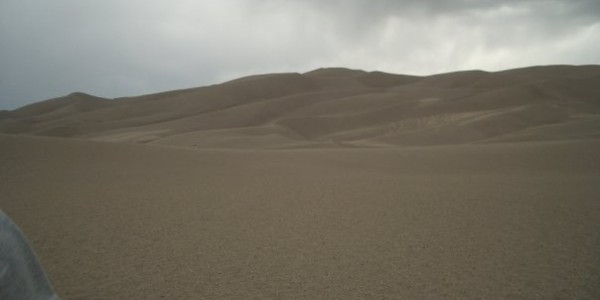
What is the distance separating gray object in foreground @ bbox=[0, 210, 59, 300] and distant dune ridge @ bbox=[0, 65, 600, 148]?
27747 millimetres

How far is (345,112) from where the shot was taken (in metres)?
56.4

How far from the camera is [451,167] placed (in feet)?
51.0

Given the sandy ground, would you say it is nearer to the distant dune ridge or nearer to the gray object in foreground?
the gray object in foreground

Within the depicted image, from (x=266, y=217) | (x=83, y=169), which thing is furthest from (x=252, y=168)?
(x=266, y=217)

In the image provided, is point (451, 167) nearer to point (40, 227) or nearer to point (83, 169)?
point (83, 169)

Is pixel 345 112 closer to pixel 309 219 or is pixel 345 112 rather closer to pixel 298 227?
pixel 309 219

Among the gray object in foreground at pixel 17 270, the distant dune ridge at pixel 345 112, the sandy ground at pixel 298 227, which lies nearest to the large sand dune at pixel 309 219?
the sandy ground at pixel 298 227

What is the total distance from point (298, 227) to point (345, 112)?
4941cm

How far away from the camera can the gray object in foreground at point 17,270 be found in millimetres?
1741

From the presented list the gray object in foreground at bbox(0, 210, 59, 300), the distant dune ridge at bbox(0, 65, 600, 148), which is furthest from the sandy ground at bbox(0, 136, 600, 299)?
the distant dune ridge at bbox(0, 65, 600, 148)

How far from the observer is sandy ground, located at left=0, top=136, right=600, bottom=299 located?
5043mm

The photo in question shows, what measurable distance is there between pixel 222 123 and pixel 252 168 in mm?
43107

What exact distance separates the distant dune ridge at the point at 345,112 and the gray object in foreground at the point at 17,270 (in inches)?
1092

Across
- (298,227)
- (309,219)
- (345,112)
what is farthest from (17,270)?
(345,112)
